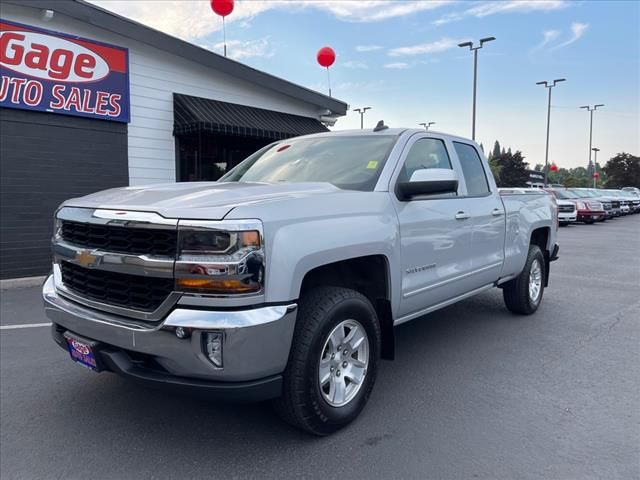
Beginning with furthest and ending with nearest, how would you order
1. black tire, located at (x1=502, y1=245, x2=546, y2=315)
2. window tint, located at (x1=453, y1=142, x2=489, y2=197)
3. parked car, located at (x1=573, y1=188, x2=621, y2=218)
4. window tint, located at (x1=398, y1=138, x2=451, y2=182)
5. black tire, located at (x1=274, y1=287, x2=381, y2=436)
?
parked car, located at (x1=573, y1=188, x2=621, y2=218) → black tire, located at (x1=502, y1=245, x2=546, y2=315) → window tint, located at (x1=453, y1=142, x2=489, y2=197) → window tint, located at (x1=398, y1=138, x2=451, y2=182) → black tire, located at (x1=274, y1=287, x2=381, y2=436)

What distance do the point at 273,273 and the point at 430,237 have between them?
1716 mm

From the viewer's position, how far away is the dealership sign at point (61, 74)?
8.13m

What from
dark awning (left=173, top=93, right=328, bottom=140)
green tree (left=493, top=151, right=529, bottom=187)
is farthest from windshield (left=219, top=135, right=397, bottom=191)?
green tree (left=493, top=151, right=529, bottom=187)

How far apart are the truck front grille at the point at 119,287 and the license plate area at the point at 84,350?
0.82ft

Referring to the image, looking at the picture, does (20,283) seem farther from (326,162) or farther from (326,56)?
(326,56)

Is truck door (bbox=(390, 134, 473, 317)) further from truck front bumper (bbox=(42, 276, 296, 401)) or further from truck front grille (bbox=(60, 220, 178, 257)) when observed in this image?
truck front grille (bbox=(60, 220, 178, 257))

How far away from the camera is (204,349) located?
248cm

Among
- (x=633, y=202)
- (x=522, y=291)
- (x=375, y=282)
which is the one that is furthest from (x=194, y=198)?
(x=633, y=202)

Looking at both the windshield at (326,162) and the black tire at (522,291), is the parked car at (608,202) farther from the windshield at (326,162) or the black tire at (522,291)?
the windshield at (326,162)

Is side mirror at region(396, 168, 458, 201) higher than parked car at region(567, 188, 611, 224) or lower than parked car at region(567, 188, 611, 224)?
higher

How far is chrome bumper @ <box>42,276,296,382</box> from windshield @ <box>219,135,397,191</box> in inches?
55.4

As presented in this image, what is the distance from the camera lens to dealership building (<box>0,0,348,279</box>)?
27.3ft

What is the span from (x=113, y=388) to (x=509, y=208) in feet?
13.7

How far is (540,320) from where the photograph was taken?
19.3 ft
